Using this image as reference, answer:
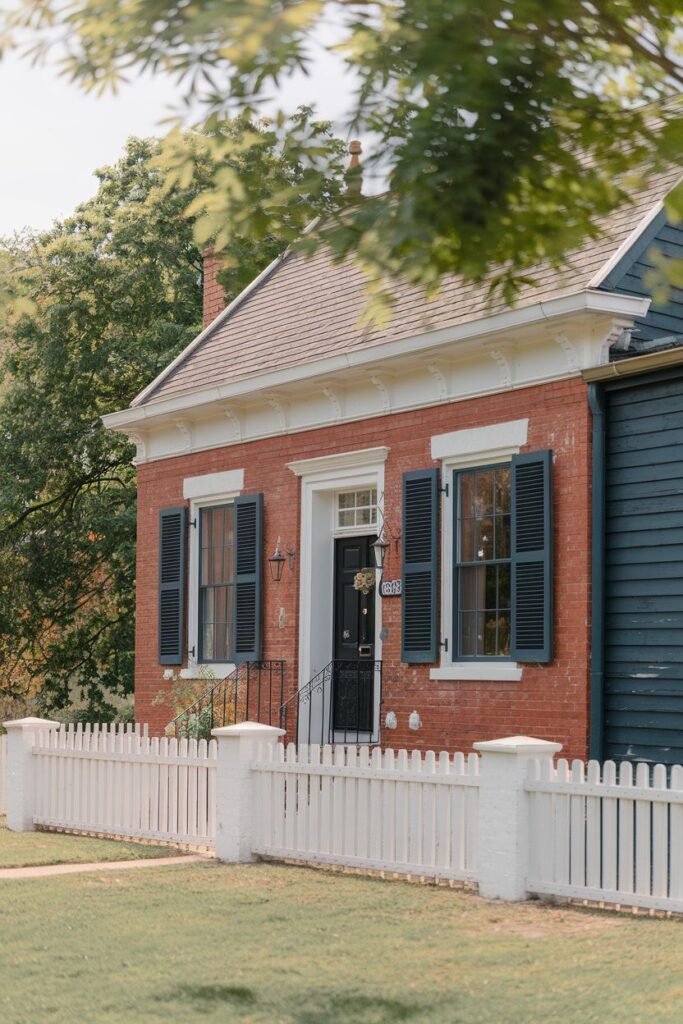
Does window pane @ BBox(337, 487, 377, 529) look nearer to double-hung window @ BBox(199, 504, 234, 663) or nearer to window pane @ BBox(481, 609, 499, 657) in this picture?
double-hung window @ BBox(199, 504, 234, 663)

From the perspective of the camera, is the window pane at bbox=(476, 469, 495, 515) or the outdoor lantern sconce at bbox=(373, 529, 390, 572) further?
the outdoor lantern sconce at bbox=(373, 529, 390, 572)

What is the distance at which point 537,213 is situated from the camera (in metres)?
5.77

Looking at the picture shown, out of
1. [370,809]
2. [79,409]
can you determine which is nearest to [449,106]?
[370,809]

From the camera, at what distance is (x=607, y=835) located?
974 cm

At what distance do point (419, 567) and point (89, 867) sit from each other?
4791 millimetres

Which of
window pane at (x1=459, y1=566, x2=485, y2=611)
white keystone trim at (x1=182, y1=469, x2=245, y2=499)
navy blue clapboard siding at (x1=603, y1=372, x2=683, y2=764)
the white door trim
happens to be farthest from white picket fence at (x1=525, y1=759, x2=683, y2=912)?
white keystone trim at (x1=182, y1=469, x2=245, y2=499)

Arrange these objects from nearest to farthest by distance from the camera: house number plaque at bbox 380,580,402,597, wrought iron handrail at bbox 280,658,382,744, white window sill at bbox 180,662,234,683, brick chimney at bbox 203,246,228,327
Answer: house number plaque at bbox 380,580,402,597
wrought iron handrail at bbox 280,658,382,744
white window sill at bbox 180,662,234,683
brick chimney at bbox 203,246,228,327

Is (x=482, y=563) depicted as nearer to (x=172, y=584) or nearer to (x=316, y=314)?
(x=316, y=314)

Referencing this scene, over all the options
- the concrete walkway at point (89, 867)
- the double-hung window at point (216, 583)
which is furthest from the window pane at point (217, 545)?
the concrete walkway at point (89, 867)

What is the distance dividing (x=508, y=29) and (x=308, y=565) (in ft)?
39.5

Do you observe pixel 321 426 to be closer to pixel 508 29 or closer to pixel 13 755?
pixel 13 755

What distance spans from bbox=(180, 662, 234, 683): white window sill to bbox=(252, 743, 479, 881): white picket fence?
221 inches

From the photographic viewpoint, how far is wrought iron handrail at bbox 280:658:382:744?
1628cm

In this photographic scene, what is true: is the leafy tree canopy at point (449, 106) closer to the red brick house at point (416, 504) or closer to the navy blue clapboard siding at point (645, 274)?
the red brick house at point (416, 504)
